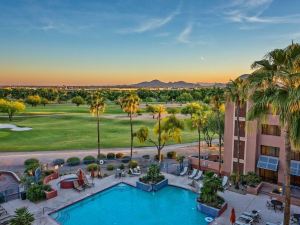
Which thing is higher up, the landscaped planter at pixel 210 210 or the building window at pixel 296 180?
the building window at pixel 296 180

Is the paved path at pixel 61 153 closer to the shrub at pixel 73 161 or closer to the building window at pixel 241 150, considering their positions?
the shrub at pixel 73 161

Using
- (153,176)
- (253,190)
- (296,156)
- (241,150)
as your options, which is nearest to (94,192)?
(153,176)

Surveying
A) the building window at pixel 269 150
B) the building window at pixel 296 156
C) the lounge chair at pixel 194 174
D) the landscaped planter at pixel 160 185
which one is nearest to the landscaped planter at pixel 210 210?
the landscaped planter at pixel 160 185

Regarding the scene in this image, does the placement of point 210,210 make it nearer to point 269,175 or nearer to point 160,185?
point 160,185

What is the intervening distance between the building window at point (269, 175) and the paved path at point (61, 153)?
50.6 ft

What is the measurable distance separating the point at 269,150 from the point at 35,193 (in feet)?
82.5

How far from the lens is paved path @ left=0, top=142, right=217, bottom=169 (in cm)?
3981

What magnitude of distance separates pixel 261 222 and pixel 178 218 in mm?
6875

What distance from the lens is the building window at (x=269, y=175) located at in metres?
28.9

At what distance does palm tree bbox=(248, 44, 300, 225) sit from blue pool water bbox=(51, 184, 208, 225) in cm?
1075

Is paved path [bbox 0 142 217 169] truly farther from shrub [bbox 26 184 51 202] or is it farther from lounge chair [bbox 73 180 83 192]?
shrub [bbox 26 184 51 202]

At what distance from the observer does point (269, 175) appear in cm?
2934

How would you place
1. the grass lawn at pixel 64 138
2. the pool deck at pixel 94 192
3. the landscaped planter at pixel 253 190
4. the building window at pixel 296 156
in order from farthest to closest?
1. the grass lawn at pixel 64 138
2. the building window at pixel 296 156
3. the landscaped planter at pixel 253 190
4. the pool deck at pixel 94 192

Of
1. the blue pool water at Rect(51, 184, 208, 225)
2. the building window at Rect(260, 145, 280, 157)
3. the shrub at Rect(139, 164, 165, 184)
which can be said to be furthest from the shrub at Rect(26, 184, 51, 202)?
the building window at Rect(260, 145, 280, 157)
